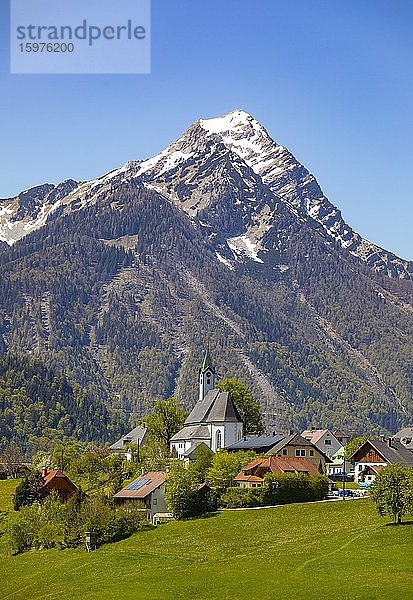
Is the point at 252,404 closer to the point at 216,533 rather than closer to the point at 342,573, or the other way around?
the point at 216,533

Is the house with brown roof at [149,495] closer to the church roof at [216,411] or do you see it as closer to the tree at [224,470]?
the tree at [224,470]

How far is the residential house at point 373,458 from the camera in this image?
114 meters

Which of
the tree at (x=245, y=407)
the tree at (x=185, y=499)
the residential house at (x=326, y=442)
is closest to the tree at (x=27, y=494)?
the tree at (x=185, y=499)

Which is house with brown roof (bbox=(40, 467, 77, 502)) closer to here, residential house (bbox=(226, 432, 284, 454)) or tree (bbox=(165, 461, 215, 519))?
tree (bbox=(165, 461, 215, 519))

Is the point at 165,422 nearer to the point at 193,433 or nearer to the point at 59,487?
the point at 193,433

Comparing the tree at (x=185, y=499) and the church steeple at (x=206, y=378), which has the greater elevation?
the church steeple at (x=206, y=378)

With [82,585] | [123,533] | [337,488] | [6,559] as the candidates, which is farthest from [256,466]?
[82,585]

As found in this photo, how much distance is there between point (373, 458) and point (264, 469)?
76.0 feet

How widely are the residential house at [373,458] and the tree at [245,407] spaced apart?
25188mm

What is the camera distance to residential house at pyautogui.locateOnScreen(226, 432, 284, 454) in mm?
117125

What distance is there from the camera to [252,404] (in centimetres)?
14225

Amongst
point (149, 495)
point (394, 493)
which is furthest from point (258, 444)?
point (394, 493)

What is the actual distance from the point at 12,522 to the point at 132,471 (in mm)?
34667

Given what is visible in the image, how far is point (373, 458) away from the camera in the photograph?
115625 millimetres
